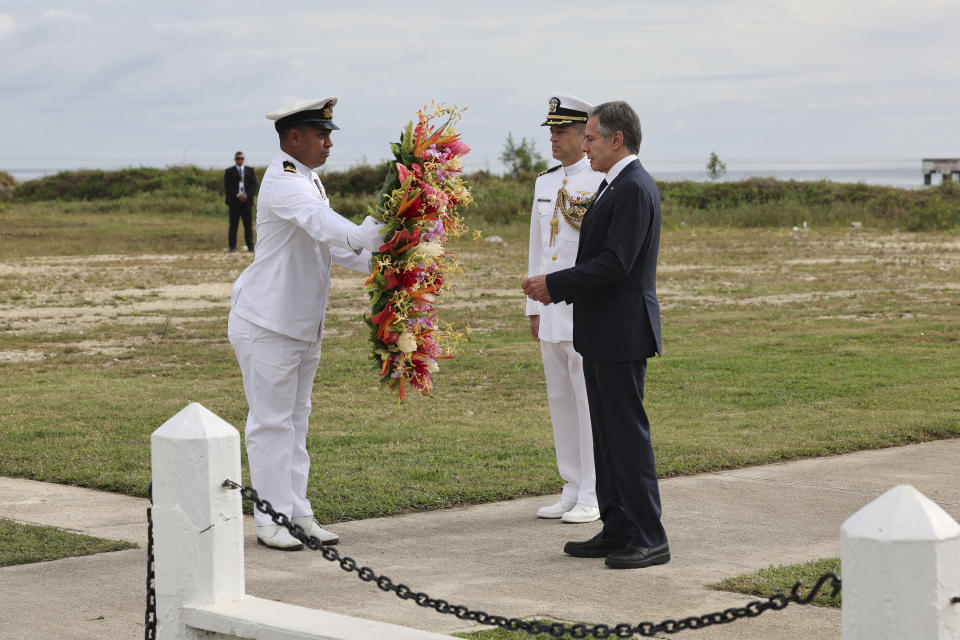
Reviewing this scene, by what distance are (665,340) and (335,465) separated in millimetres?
7915

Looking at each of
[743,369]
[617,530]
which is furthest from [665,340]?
[617,530]

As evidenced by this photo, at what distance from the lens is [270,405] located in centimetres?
660

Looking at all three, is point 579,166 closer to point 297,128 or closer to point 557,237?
point 557,237

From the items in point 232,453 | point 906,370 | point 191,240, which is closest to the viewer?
point 232,453

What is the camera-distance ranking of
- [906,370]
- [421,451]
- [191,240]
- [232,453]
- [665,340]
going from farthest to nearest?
[191,240] → [665,340] → [906,370] → [421,451] → [232,453]

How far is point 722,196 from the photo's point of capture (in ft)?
184

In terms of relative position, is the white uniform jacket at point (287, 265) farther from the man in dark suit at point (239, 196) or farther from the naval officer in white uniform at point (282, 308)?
the man in dark suit at point (239, 196)

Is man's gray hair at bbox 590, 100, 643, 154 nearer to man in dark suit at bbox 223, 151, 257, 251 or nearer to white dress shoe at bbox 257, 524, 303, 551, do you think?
white dress shoe at bbox 257, 524, 303, 551

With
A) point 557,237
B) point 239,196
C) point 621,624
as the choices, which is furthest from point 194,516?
point 239,196

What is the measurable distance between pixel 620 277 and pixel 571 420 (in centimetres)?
150

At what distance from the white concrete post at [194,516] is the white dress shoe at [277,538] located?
228 cm

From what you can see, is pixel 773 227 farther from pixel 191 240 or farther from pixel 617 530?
pixel 617 530

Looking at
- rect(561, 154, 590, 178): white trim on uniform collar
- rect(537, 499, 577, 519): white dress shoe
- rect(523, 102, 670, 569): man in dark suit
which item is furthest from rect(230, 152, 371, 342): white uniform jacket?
rect(537, 499, 577, 519): white dress shoe

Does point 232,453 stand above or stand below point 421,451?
above
